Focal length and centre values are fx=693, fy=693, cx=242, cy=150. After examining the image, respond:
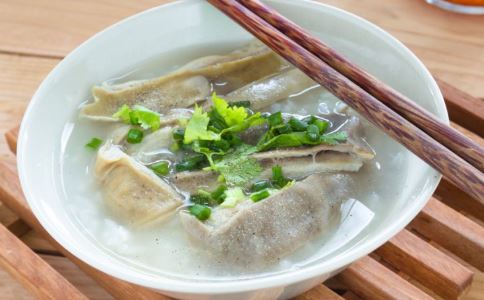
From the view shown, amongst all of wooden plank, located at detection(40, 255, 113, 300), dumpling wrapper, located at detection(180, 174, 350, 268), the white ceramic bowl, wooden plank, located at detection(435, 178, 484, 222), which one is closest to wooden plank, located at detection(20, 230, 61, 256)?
wooden plank, located at detection(40, 255, 113, 300)

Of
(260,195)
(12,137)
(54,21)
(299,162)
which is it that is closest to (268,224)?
(260,195)

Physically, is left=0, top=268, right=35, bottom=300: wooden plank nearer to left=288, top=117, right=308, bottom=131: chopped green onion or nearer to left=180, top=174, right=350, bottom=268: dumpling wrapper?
left=180, top=174, right=350, bottom=268: dumpling wrapper

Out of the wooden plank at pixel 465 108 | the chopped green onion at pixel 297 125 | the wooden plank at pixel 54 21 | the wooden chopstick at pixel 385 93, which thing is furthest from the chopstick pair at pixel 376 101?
the wooden plank at pixel 54 21

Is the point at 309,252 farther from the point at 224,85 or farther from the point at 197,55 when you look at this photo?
the point at 197,55

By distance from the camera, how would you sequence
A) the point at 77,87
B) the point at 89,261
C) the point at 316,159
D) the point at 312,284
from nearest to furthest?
the point at 89,261
the point at 312,284
the point at 316,159
the point at 77,87

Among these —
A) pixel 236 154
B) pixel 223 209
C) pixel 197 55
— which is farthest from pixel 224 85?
pixel 223 209

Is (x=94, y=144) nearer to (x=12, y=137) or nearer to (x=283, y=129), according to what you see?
(x=12, y=137)

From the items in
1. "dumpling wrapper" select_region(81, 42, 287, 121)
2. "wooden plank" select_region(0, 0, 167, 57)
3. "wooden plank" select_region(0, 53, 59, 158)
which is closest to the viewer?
"dumpling wrapper" select_region(81, 42, 287, 121)
